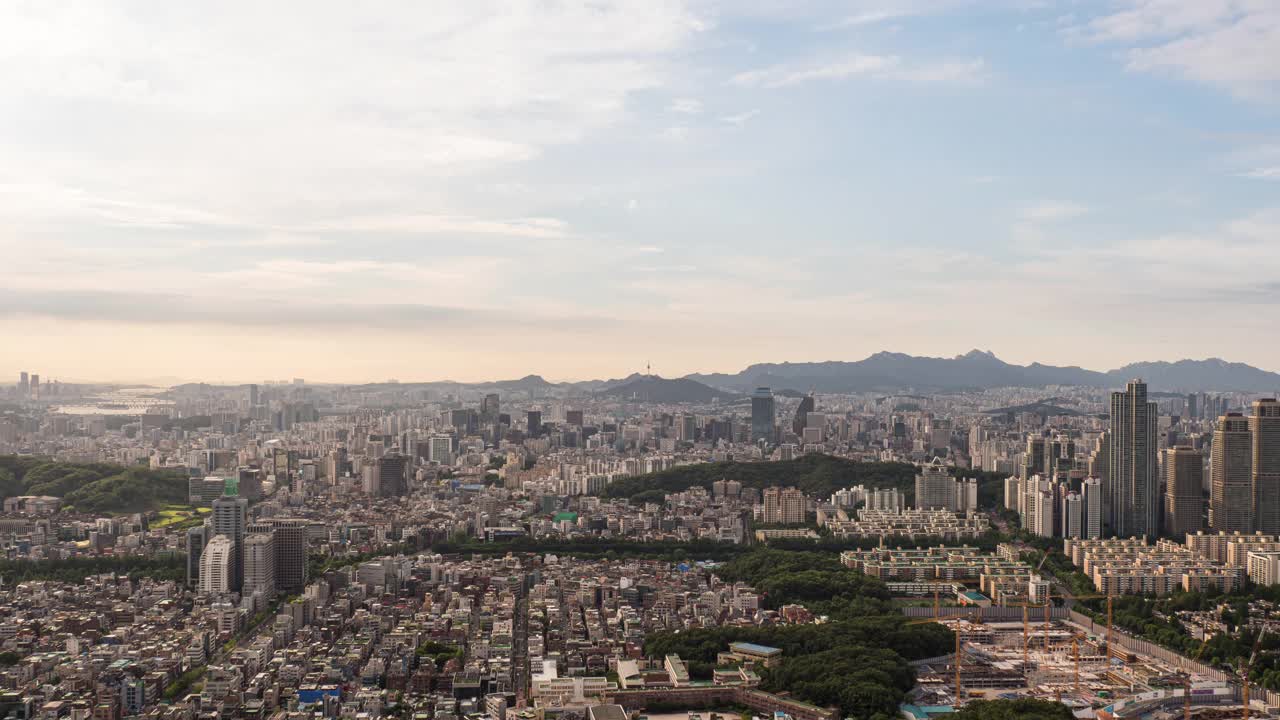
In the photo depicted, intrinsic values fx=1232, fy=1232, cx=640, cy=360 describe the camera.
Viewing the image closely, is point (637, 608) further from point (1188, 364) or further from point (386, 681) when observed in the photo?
point (1188, 364)

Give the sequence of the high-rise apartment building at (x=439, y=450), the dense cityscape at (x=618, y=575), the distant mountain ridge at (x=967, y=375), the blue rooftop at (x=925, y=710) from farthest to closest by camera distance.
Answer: the distant mountain ridge at (x=967, y=375)
the high-rise apartment building at (x=439, y=450)
the dense cityscape at (x=618, y=575)
the blue rooftop at (x=925, y=710)

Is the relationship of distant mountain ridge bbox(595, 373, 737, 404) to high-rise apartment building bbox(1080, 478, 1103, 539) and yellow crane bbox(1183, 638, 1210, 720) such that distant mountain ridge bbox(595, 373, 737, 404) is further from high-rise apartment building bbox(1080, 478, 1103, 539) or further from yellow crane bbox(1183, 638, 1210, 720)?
yellow crane bbox(1183, 638, 1210, 720)

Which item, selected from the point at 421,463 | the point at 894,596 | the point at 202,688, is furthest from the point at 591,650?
the point at 421,463

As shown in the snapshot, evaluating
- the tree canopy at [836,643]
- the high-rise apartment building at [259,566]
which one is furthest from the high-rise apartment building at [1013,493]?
the high-rise apartment building at [259,566]

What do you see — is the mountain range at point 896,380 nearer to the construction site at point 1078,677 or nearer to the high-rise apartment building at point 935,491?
the high-rise apartment building at point 935,491

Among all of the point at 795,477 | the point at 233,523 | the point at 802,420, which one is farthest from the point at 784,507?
the point at 802,420

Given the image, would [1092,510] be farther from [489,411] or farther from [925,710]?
[489,411]

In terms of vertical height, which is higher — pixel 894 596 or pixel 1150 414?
pixel 1150 414
